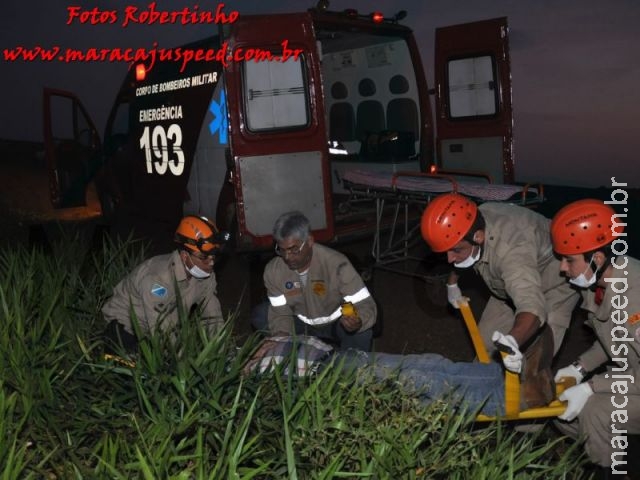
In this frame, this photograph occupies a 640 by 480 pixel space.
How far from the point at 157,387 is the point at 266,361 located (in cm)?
73

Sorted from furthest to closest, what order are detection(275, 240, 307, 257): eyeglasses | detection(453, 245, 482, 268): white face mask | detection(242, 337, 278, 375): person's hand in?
1. detection(275, 240, 307, 257): eyeglasses
2. detection(453, 245, 482, 268): white face mask
3. detection(242, 337, 278, 375): person's hand

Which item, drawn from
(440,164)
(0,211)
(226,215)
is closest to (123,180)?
(226,215)

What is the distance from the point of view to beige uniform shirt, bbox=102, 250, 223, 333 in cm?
437

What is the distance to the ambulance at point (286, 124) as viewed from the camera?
7008 millimetres

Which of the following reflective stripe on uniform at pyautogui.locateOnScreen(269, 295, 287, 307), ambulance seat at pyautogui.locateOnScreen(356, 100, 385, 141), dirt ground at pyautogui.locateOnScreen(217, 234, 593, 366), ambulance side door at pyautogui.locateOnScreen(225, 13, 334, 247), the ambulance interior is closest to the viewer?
reflective stripe on uniform at pyautogui.locateOnScreen(269, 295, 287, 307)

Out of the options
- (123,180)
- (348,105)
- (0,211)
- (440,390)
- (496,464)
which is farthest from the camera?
(0,211)

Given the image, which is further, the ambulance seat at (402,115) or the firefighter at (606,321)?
the ambulance seat at (402,115)

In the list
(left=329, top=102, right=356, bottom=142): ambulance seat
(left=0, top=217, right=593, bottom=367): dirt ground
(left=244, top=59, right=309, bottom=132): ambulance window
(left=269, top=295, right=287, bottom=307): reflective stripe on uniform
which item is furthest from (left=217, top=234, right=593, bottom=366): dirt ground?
(left=329, top=102, right=356, bottom=142): ambulance seat

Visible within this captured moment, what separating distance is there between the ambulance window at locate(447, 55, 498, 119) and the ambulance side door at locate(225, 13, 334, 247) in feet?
6.96

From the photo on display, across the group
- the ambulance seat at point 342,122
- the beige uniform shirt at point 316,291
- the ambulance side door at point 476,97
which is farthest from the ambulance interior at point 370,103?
the beige uniform shirt at point 316,291

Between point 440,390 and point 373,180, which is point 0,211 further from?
point 440,390

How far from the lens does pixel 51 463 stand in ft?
9.97

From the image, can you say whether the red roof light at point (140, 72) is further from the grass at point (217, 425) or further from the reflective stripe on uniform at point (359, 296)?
the grass at point (217, 425)

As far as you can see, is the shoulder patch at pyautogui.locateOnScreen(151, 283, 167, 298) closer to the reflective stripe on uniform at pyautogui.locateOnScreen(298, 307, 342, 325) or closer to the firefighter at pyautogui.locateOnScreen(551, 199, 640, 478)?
→ the reflective stripe on uniform at pyautogui.locateOnScreen(298, 307, 342, 325)
